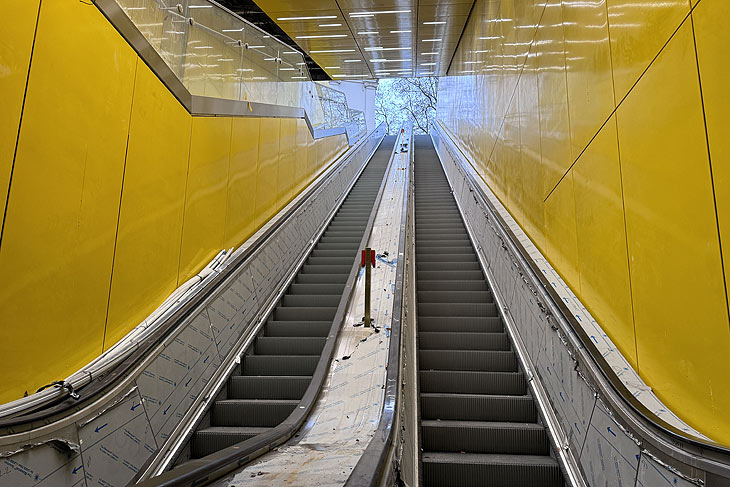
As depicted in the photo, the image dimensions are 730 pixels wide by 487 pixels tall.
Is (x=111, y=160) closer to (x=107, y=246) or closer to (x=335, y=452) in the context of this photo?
(x=107, y=246)

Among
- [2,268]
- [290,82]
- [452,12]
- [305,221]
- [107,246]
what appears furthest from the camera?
[452,12]

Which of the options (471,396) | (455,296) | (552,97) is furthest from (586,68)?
(455,296)

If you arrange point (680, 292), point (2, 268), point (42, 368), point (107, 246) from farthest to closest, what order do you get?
point (107, 246) < point (42, 368) < point (2, 268) < point (680, 292)

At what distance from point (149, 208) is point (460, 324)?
3.29 metres

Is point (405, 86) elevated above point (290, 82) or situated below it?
above

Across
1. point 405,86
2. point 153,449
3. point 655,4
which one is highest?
point 405,86

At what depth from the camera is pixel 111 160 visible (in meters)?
3.22

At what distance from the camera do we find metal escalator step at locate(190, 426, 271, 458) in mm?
3498

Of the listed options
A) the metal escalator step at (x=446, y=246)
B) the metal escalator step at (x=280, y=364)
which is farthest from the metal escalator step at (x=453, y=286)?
the metal escalator step at (x=280, y=364)

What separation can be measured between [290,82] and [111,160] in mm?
5358

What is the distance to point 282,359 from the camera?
4.46m

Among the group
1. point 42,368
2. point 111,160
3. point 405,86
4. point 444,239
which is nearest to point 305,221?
point 444,239

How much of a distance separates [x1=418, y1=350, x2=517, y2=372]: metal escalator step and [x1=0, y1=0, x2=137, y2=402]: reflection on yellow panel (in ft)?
9.24

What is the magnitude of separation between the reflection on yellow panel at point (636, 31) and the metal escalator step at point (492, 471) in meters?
2.40
